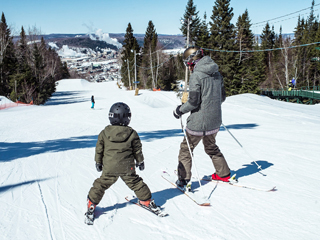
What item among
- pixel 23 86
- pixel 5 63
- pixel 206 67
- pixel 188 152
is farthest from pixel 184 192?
pixel 5 63

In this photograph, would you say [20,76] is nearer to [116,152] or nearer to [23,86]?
[23,86]

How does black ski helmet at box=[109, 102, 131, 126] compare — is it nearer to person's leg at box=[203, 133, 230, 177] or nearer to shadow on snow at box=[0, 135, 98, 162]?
person's leg at box=[203, 133, 230, 177]

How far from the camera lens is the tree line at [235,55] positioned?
38.3 meters

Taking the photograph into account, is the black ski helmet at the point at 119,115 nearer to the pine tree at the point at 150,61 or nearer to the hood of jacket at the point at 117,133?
the hood of jacket at the point at 117,133

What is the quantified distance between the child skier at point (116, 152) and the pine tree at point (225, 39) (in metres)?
36.9

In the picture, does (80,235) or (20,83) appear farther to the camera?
(20,83)

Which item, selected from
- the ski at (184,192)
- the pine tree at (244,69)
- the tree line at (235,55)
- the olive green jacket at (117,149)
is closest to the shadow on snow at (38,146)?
the ski at (184,192)

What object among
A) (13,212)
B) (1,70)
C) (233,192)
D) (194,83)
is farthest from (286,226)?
(1,70)

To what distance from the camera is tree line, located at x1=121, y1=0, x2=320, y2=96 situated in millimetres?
38344

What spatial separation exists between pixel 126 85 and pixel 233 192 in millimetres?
64640

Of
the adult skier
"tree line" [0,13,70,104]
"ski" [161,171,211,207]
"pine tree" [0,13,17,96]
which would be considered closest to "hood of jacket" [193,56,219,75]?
the adult skier

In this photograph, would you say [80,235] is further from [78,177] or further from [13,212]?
[78,177]

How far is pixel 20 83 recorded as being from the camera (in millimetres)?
27328

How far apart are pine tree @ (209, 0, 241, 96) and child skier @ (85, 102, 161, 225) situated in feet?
121
